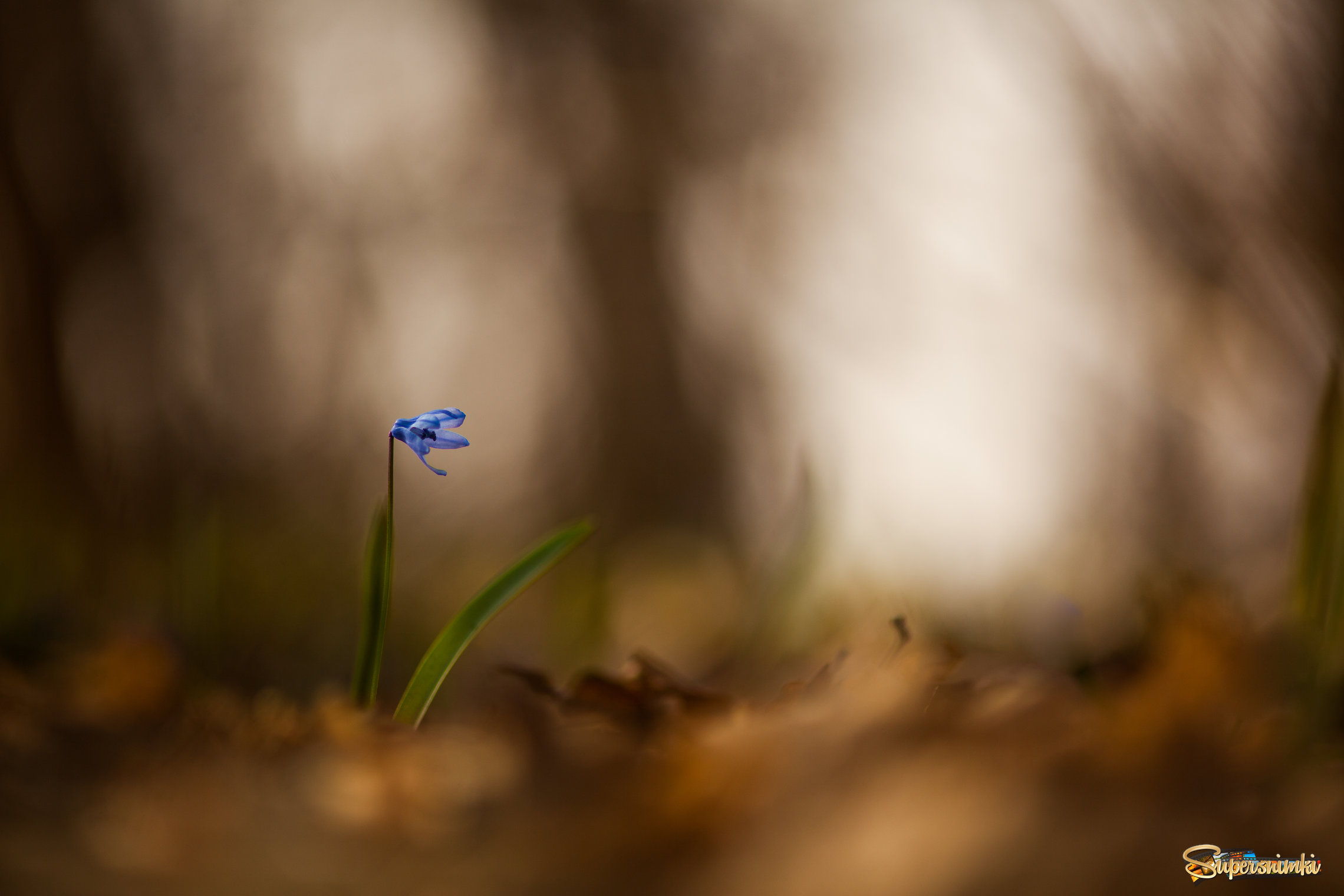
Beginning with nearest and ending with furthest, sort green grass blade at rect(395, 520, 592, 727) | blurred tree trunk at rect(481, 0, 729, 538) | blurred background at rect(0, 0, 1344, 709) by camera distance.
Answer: green grass blade at rect(395, 520, 592, 727), blurred background at rect(0, 0, 1344, 709), blurred tree trunk at rect(481, 0, 729, 538)

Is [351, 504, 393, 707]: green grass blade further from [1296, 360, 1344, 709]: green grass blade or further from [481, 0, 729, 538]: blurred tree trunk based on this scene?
[481, 0, 729, 538]: blurred tree trunk

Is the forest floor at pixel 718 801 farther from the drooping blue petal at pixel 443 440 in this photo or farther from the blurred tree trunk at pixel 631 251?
the blurred tree trunk at pixel 631 251

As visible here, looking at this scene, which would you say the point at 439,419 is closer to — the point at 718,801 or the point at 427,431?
the point at 427,431

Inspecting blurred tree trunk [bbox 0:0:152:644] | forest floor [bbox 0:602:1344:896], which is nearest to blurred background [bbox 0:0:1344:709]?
blurred tree trunk [bbox 0:0:152:644]

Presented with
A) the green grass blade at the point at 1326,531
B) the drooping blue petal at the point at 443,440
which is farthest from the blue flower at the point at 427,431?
the green grass blade at the point at 1326,531

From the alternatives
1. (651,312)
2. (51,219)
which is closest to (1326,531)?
(651,312)

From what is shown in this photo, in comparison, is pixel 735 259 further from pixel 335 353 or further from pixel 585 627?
pixel 585 627
